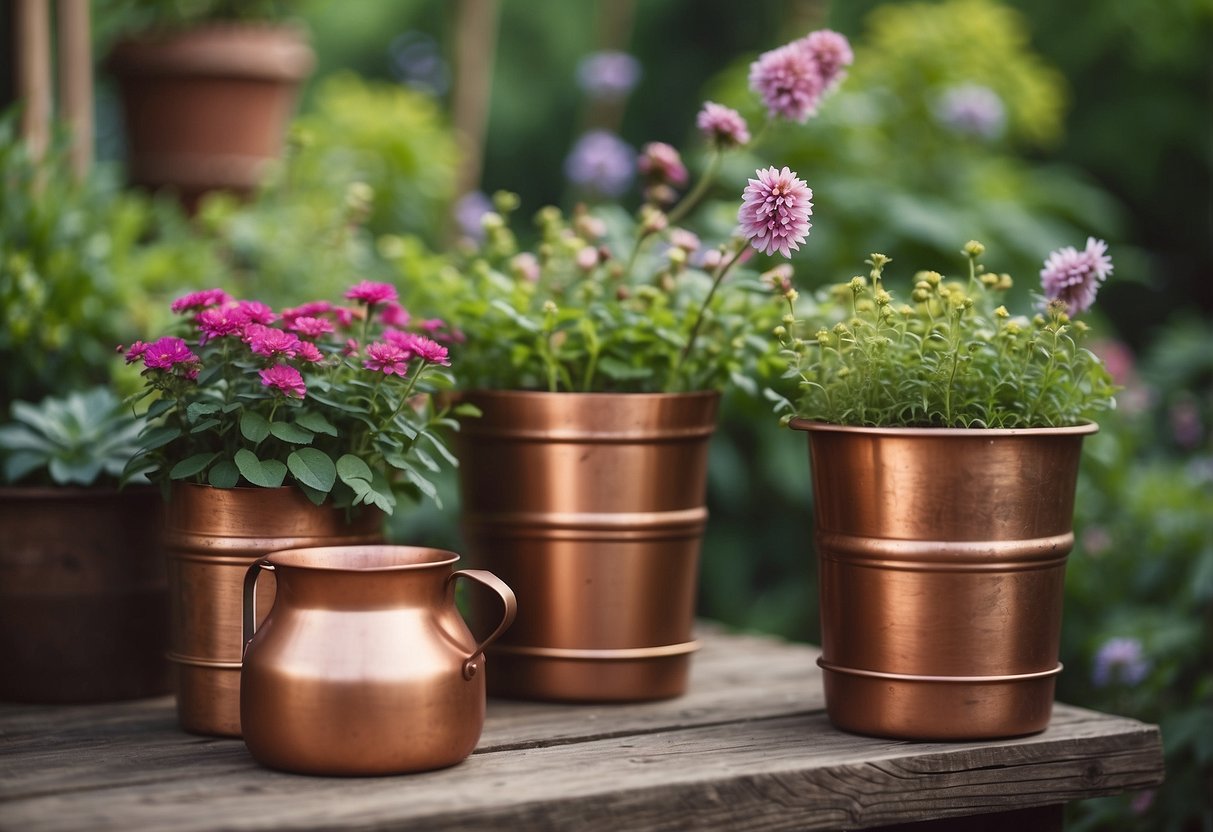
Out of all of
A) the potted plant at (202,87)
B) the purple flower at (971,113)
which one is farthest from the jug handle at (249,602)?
the purple flower at (971,113)

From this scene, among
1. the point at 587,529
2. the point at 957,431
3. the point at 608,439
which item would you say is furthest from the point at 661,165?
the point at 957,431

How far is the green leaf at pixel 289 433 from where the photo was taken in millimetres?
1593

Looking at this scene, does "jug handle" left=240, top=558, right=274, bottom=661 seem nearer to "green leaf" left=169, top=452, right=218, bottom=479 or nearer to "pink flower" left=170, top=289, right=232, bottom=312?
"green leaf" left=169, top=452, right=218, bottom=479

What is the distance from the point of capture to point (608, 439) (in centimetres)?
182

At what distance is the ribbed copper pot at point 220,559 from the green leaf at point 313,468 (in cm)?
4

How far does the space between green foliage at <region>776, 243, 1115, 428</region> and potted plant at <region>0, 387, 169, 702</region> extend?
913 mm

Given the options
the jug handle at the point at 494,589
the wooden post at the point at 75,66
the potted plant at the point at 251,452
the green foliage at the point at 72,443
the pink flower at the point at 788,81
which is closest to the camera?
the jug handle at the point at 494,589

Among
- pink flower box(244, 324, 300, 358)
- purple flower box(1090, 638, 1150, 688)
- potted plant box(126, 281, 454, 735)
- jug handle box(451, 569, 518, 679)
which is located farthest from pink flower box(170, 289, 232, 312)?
purple flower box(1090, 638, 1150, 688)

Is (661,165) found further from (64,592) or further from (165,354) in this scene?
(64,592)

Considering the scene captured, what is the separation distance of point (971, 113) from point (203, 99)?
2.20 m

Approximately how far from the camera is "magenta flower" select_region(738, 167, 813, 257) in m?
1.54

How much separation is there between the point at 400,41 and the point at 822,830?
22.9ft

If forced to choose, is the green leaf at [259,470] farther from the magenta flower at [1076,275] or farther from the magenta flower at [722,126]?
the magenta flower at [1076,275]

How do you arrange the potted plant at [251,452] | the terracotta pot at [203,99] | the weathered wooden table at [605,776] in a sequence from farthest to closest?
the terracotta pot at [203,99] → the potted plant at [251,452] → the weathered wooden table at [605,776]
